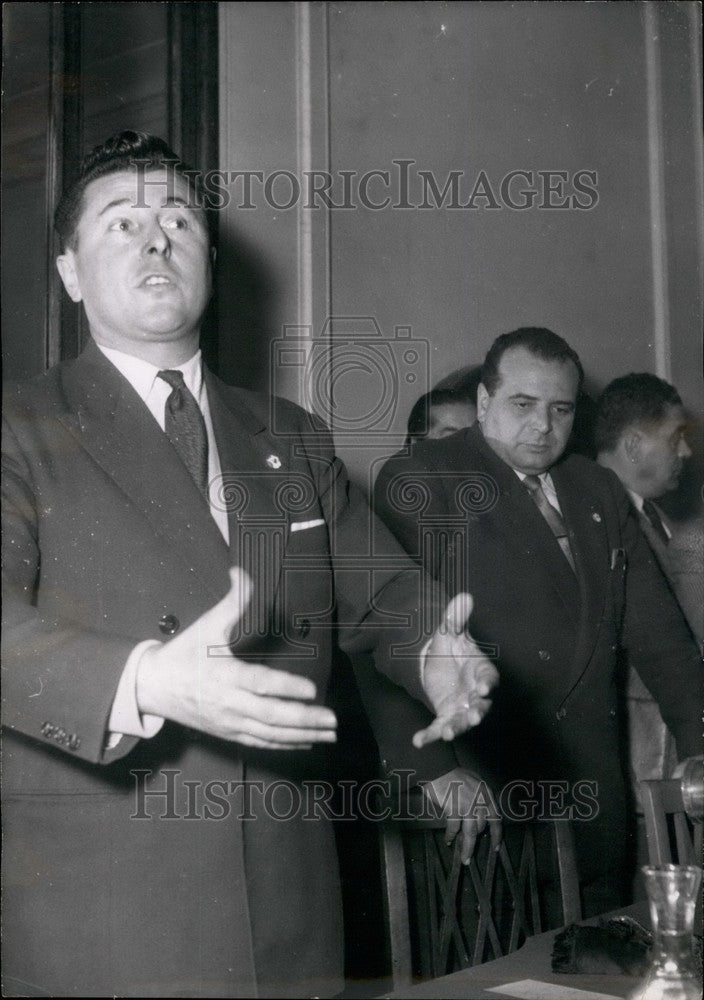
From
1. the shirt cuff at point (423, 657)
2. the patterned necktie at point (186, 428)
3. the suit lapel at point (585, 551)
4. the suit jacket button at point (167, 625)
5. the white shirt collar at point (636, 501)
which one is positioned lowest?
the shirt cuff at point (423, 657)

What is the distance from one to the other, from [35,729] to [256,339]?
52 centimetres

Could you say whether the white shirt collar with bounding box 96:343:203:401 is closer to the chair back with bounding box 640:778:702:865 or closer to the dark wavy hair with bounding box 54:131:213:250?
the dark wavy hair with bounding box 54:131:213:250

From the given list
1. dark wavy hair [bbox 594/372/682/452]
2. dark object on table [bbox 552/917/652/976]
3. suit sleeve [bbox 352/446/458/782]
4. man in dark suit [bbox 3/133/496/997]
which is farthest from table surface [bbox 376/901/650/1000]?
Answer: dark wavy hair [bbox 594/372/682/452]

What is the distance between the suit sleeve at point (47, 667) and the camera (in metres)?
1.12

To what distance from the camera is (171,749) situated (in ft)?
3.89

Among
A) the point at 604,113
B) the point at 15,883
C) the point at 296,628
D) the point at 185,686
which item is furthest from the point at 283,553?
the point at 604,113

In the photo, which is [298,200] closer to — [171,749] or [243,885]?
[171,749]

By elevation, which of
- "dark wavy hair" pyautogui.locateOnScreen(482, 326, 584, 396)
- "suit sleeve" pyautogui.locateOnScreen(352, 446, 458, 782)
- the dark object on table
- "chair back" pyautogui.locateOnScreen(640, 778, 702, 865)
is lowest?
the dark object on table

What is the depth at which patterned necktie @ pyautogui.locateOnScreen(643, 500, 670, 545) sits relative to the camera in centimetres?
162

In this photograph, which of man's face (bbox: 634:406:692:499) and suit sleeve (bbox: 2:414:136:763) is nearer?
suit sleeve (bbox: 2:414:136:763)

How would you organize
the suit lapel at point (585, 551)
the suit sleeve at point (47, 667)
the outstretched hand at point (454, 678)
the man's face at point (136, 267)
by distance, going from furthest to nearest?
the suit lapel at point (585, 551) < the outstretched hand at point (454, 678) < the man's face at point (136, 267) < the suit sleeve at point (47, 667)

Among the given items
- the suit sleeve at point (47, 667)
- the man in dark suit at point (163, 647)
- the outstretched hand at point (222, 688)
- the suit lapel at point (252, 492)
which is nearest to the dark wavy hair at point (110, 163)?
the man in dark suit at point (163, 647)

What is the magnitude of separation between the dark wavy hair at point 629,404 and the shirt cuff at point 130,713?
0.75m

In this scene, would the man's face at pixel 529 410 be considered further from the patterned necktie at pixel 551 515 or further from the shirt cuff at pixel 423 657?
the shirt cuff at pixel 423 657
